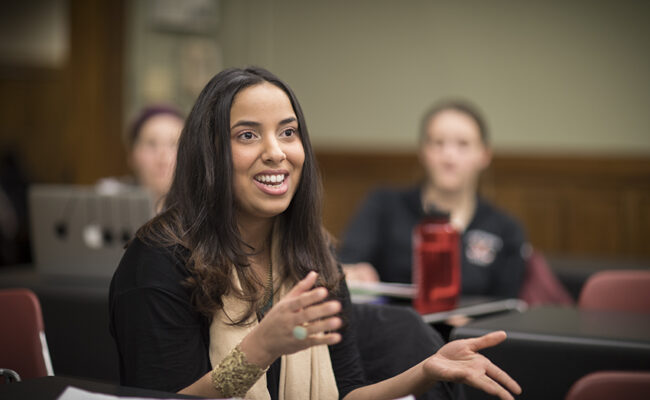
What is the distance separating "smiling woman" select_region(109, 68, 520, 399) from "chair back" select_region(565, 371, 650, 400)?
0.45 feet

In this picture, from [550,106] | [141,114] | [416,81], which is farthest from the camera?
[416,81]

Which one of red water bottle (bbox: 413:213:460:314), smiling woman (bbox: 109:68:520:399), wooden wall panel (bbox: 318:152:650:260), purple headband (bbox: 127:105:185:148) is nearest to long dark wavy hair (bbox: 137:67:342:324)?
smiling woman (bbox: 109:68:520:399)

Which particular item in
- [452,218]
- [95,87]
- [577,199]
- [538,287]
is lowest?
[538,287]

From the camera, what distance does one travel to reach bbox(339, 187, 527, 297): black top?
2904mm

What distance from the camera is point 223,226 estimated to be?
58.0 inches

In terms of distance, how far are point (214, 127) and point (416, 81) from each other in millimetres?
3797

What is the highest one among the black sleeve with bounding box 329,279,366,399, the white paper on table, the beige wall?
the beige wall

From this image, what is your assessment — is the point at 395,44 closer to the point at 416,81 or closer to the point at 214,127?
the point at 416,81

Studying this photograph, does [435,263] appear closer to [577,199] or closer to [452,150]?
[452,150]

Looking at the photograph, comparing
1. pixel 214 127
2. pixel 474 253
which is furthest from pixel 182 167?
pixel 474 253

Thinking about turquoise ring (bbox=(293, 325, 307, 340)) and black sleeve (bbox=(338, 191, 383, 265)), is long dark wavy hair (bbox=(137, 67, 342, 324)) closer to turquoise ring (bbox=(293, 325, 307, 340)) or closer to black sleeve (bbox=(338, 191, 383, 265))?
turquoise ring (bbox=(293, 325, 307, 340))

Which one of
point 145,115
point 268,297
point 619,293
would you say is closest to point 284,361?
point 268,297

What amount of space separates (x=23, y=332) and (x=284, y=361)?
0.57 m

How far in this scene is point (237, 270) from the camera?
151 cm
